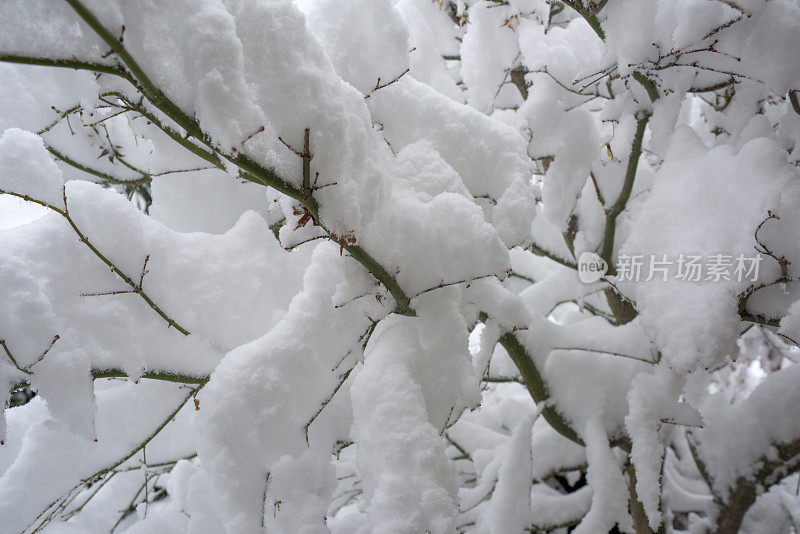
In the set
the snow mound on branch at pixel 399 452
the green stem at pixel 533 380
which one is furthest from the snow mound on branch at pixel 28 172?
the green stem at pixel 533 380

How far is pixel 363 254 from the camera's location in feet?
3.31

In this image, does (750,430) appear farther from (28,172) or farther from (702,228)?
(28,172)

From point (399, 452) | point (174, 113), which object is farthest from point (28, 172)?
point (399, 452)

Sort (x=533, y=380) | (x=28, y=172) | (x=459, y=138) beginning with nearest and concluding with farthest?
(x=28, y=172) < (x=459, y=138) < (x=533, y=380)

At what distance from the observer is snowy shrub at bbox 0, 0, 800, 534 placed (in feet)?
2.74

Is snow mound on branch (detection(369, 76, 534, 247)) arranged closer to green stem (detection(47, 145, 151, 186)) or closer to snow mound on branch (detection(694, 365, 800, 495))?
green stem (detection(47, 145, 151, 186))

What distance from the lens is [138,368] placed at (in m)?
1.25

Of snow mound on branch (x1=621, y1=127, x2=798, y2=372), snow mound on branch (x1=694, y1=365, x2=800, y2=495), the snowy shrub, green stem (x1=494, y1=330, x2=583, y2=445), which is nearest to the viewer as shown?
the snowy shrub

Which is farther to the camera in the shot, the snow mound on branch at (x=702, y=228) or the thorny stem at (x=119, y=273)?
the snow mound on branch at (x=702, y=228)

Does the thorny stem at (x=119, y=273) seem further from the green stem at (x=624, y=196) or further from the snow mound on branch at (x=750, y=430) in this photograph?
the snow mound on branch at (x=750, y=430)

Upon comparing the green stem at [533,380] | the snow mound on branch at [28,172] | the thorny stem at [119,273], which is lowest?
the green stem at [533,380]

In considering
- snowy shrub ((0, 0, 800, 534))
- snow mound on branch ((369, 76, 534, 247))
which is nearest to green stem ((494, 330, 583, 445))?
snowy shrub ((0, 0, 800, 534))

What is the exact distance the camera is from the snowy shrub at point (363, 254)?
2.74 ft

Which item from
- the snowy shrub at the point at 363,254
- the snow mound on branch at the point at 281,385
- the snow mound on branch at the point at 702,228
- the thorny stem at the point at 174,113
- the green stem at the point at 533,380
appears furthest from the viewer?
the green stem at the point at 533,380
